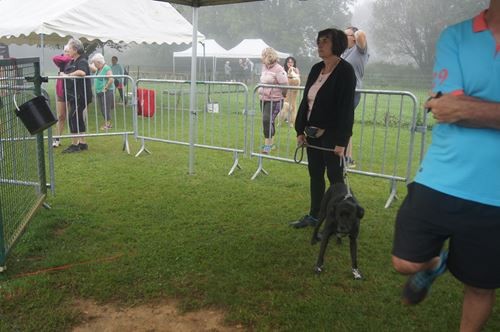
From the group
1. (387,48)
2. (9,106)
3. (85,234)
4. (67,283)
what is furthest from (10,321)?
(387,48)

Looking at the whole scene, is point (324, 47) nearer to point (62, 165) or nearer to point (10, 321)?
point (10, 321)

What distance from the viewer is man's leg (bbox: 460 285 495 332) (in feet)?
6.70

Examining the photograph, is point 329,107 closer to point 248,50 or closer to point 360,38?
point 360,38

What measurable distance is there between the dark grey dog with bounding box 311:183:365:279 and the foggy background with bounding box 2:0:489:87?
24.9 m

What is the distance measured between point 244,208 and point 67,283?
7.58 ft

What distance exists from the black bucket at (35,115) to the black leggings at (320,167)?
96.1 inches

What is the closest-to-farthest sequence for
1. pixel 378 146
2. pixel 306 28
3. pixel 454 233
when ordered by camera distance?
pixel 454 233 < pixel 378 146 < pixel 306 28

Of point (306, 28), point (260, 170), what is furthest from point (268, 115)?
point (306, 28)

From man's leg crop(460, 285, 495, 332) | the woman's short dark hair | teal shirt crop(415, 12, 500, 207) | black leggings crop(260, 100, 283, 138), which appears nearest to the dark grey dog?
the woman's short dark hair

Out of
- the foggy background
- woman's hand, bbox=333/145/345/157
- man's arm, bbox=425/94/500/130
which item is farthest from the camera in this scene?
the foggy background

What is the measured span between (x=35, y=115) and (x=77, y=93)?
4476 millimetres

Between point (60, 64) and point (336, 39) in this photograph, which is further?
point (60, 64)

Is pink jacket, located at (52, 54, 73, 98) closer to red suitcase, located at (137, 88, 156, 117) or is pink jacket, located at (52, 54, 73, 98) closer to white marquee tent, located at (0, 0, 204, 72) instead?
white marquee tent, located at (0, 0, 204, 72)

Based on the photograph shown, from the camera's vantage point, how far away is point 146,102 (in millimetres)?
8773
